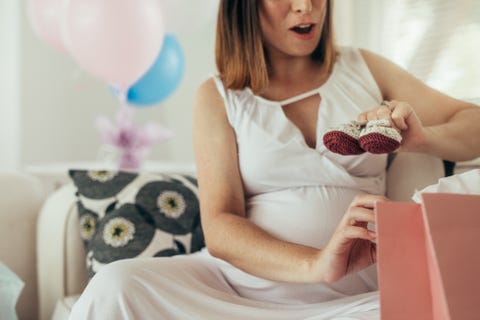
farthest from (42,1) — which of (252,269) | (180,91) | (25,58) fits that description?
(252,269)

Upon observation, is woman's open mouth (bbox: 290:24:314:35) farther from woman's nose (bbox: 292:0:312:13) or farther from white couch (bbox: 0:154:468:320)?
white couch (bbox: 0:154:468:320)

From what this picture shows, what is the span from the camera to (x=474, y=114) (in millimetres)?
1161

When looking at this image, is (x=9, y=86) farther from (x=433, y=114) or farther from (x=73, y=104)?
(x=433, y=114)

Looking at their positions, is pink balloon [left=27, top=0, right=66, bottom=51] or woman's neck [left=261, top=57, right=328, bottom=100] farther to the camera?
pink balloon [left=27, top=0, right=66, bottom=51]

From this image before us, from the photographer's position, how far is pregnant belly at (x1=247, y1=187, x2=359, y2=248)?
1.11m

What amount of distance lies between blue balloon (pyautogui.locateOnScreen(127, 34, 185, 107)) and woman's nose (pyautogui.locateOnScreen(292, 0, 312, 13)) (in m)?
1.57

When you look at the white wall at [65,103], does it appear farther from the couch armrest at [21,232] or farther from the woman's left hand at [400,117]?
the woman's left hand at [400,117]

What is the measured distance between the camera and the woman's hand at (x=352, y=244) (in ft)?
2.61

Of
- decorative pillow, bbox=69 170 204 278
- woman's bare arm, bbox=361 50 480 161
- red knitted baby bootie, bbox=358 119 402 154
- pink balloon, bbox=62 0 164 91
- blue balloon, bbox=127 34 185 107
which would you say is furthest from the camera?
blue balloon, bbox=127 34 185 107

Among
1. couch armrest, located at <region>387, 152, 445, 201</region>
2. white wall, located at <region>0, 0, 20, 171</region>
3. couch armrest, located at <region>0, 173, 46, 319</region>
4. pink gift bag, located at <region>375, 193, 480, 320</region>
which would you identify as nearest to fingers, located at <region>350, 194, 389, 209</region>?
pink gift bag, located at <region>375, 193, 480, 320</region>

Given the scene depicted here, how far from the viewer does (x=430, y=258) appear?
2.18ft

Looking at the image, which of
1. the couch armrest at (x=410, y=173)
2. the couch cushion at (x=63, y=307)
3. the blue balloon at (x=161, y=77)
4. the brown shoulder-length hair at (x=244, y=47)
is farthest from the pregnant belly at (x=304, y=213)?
the blue balloon at (x=161, y=77)

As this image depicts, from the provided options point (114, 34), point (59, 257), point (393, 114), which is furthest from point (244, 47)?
point (114, 34)

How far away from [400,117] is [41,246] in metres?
1.10
